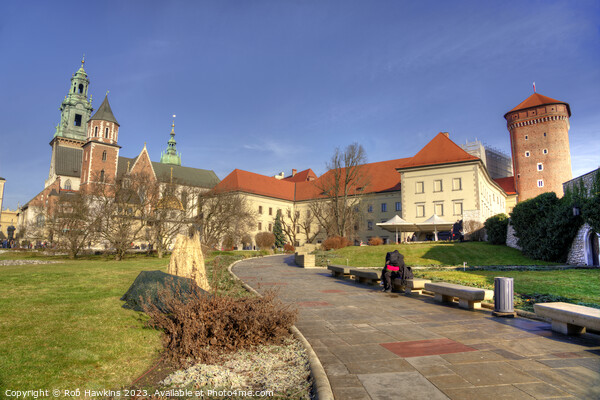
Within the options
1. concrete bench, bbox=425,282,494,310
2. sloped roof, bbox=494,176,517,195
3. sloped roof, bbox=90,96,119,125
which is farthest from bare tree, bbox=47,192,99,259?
sloped roof, bbox=494,176,517,195

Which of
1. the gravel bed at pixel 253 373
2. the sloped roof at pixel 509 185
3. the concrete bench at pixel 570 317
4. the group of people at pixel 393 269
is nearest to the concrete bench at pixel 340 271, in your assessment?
the group of people at pixel 393 269

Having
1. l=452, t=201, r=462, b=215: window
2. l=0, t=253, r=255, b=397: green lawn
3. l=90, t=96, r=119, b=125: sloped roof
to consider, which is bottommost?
l=0, t=253, r=255, b=397: green lawn

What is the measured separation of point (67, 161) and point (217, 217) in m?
57.0

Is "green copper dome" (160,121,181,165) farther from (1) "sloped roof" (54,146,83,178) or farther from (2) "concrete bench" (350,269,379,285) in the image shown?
(2) "concrete bench" (350,269,379,285)

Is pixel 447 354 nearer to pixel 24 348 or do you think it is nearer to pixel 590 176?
pixel 24 348

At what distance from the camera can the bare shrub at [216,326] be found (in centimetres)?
540

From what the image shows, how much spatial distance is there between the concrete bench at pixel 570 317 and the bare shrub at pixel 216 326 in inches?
182

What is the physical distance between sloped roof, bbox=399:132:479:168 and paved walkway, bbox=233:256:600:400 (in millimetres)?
46258

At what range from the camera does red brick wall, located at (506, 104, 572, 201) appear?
225 feet

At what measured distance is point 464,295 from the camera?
894 cm

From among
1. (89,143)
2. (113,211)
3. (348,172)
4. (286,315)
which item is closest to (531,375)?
(286,315)

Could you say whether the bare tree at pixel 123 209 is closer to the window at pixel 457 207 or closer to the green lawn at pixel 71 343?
the green lawn at pixel 71 343

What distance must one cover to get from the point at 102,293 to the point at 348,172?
42347mm

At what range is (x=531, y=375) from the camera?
4.41 metres
